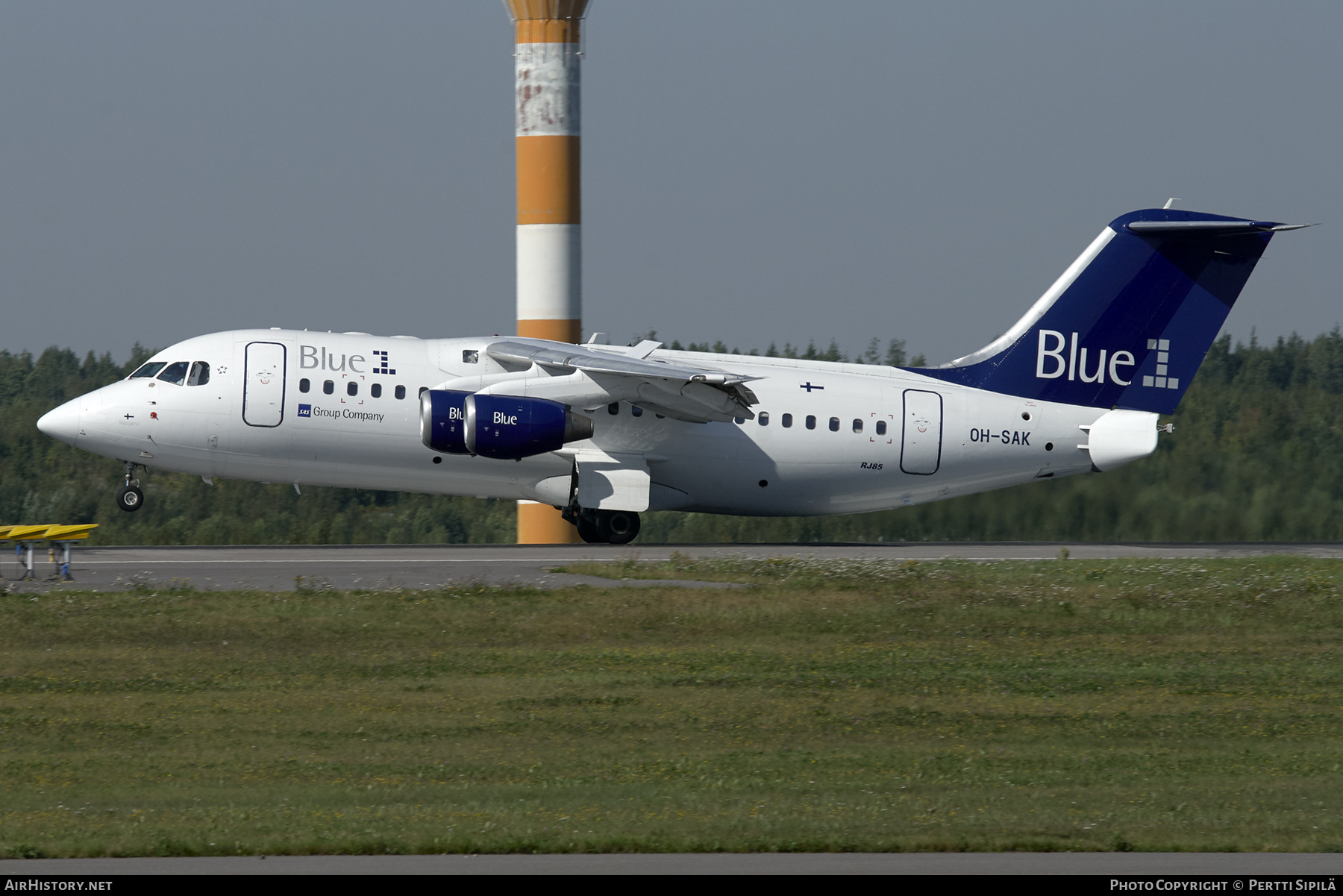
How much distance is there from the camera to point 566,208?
31.1 m

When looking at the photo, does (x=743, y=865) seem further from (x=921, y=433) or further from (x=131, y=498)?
(x=131, y=498)

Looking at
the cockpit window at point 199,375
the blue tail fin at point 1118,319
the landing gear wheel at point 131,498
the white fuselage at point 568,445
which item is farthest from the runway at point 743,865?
the blue tail fin at point 1118,319

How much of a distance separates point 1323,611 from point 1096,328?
30.8 ft

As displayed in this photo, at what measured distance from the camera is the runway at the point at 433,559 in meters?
19.4

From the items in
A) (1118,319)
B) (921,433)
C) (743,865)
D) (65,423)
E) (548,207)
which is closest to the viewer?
(743,865)

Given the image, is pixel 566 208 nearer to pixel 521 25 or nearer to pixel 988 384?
pixel 521 25

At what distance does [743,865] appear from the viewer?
7699 mm

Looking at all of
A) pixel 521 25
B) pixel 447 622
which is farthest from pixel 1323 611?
pixel 521 25

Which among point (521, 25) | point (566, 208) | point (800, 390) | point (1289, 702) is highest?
point (521, 25)

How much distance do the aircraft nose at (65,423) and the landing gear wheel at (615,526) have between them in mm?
8675

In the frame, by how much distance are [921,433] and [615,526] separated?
561 centimetres

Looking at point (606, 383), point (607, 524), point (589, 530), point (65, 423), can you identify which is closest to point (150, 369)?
point (65, 423)

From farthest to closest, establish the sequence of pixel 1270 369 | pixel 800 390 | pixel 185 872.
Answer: pixel 1270 369 → pixel 800 390 → pixel 185 872

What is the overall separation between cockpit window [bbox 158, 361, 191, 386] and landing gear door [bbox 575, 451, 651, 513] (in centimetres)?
652
